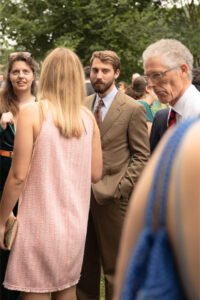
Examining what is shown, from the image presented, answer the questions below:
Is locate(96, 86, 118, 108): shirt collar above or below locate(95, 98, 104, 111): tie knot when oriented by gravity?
above

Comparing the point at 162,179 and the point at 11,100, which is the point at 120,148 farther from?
the point at 162,179

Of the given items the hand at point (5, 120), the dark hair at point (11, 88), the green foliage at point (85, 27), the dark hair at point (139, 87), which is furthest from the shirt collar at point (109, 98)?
the green foliage at point (85, 27)

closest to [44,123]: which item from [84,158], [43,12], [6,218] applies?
[84,158]

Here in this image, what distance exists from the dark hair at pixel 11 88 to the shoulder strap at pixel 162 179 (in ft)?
10.8

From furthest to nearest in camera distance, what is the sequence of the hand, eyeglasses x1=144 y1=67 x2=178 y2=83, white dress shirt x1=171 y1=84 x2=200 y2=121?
1. the hand
2. eyeglasses x1=144 y1=67 x2=178 y2=83
3. white dress shirt x1=171 y1=84 x2=200 y2=121

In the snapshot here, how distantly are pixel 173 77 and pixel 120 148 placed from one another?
112 centimetres

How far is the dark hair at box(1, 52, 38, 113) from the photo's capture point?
4255 mm

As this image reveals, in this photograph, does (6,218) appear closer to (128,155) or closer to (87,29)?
(128,155)

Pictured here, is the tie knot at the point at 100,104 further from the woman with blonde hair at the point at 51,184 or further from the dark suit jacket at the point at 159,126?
the woman with blonde hair at the point at 51,184

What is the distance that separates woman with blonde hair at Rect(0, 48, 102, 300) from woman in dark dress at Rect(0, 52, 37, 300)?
77 cm

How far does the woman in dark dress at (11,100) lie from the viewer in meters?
4.05

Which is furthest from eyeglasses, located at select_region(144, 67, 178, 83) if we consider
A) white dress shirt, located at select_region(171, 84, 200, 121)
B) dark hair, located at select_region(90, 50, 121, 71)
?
dark hair, located at select_region(90, 50, 121, 71)

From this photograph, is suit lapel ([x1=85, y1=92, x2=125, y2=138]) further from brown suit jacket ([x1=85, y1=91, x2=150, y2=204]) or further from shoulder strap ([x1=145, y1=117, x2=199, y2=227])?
shoulder strap ([x1=145, y1=117, x2=199, y2=227])

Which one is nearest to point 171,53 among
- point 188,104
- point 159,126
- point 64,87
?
point 188,104
